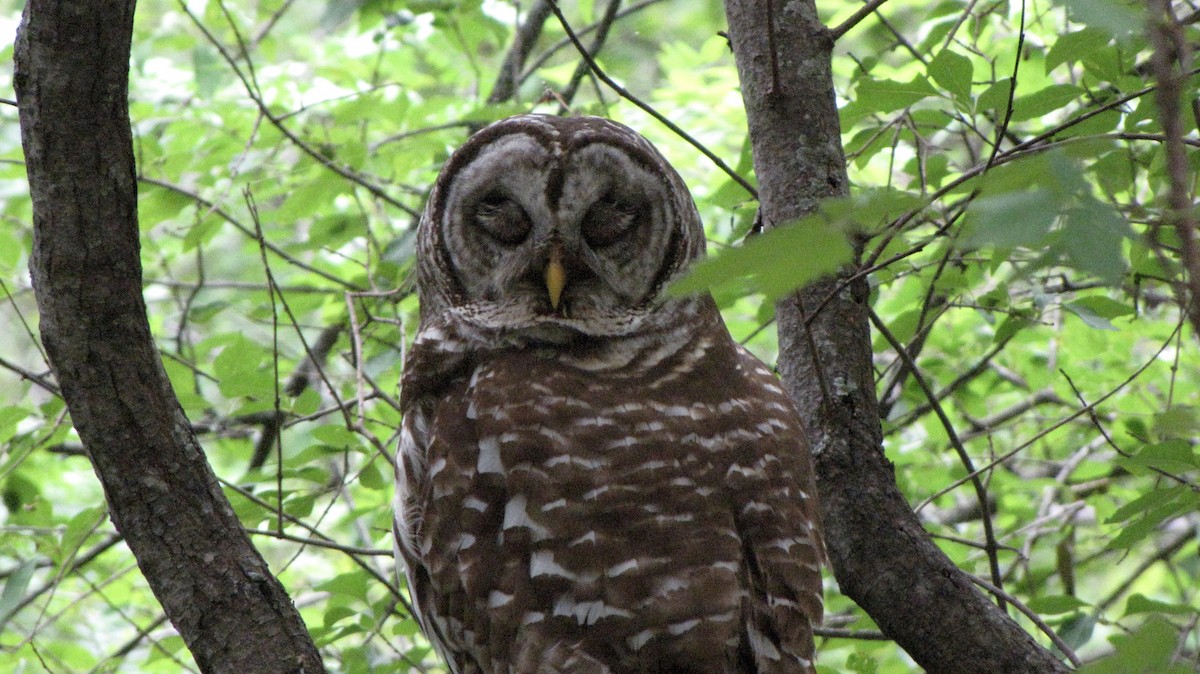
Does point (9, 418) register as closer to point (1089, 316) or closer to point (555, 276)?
point (555, 276)

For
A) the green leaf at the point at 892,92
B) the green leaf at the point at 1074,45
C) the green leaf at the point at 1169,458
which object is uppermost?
the green leaf at the point at 892,92

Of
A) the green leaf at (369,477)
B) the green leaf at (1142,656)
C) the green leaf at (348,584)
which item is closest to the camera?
the green leaf at (1142,656)

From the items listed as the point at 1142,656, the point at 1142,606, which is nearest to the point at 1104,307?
the point at 1142,606

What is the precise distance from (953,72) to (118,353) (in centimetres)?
185

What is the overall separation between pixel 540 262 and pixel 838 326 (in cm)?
72

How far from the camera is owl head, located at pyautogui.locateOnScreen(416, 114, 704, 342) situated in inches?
104

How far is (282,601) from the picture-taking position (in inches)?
87.8

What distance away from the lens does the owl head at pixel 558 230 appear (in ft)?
8.63

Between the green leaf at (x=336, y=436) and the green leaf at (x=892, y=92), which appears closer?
the green leaf at (x=892, y=92)

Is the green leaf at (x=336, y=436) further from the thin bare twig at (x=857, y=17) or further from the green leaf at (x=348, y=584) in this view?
the thin bare twig at (x=857, y=17)

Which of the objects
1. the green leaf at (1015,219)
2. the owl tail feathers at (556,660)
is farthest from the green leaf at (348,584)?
the green leaf at (1015,219)

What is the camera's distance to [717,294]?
2160mm

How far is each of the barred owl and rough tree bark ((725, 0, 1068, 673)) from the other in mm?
126

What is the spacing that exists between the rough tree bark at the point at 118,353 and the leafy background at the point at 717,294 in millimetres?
536
